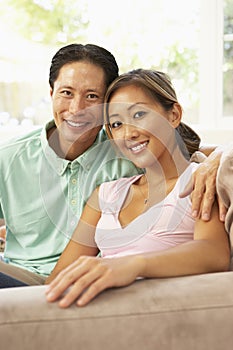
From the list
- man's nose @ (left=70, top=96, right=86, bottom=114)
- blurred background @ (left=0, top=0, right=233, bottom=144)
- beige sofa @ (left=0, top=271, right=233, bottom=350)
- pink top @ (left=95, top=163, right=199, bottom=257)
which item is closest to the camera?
beige sofa @ (left=0, top=271, right=233, bottom=350)

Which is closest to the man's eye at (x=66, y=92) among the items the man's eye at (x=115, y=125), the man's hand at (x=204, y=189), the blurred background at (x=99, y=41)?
the man's eye at (x=115, y=125)

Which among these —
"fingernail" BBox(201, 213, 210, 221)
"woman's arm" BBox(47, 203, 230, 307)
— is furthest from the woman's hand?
"fingernail" BBox(201, 213, 210, 221)

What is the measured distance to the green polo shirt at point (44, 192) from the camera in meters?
2.03

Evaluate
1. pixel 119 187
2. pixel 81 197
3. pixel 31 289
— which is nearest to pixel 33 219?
pixel 81 197

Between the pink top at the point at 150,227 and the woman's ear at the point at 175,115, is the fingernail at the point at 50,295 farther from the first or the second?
the woman's ear at the point at 175,115

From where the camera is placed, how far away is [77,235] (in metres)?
1.86

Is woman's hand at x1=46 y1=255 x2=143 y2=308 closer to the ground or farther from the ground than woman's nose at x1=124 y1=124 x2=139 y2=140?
closer to the ground

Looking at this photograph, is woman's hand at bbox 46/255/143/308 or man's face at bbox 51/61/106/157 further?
man's face at bbox 51/61/106/157

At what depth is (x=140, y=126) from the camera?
1766 mm

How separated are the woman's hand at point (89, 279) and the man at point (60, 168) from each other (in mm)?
673

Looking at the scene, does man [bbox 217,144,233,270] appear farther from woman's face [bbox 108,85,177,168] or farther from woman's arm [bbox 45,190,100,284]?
woman's arm [bbox 45,190,100,284]

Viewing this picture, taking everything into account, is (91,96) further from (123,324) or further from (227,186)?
(123,324)

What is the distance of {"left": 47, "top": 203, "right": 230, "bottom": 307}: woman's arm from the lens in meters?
1.28

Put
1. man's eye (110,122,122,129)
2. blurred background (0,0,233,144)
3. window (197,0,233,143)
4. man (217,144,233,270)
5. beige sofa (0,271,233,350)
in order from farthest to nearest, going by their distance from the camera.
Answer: blurred background (0,0,233,144)
window (197,0,233,143)
man's eye (110,122,122,129)
man (217,144,233,270)
beige sofa (0,271,233,350)
